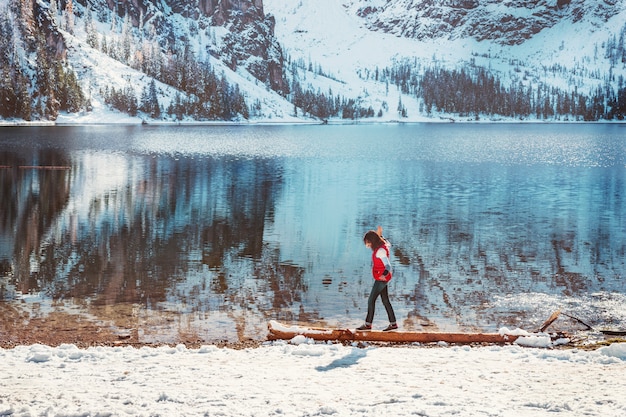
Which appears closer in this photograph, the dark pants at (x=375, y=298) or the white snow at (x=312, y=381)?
the white snow at (x=312, y=381)

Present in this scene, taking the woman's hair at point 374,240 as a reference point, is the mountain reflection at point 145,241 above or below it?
below

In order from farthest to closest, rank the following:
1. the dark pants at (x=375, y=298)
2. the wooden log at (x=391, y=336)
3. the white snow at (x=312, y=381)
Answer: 1. the dark pants at (x=375, y=298)
2. the wooden log at (x=391, y=336)
3. the white snow at (x=312, y=381)

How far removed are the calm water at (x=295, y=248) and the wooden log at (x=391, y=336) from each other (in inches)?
83.9

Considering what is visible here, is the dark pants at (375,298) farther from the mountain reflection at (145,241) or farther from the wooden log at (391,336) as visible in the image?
the mountain reflection at (145,241)

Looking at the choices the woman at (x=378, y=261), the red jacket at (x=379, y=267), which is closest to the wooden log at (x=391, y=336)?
the woman at (x=378, y=261)

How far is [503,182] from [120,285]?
47476mm

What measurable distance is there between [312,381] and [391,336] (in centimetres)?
Answer: 416

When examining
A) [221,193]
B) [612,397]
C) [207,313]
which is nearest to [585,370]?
[612,397]

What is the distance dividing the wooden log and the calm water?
2.13 metres

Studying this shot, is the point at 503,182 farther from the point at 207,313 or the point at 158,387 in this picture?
the point at 158,387

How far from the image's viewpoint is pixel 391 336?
16812mm

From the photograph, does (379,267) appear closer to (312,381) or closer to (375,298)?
(375,298)

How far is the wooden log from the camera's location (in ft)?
54.4

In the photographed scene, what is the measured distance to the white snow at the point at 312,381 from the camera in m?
11.4
